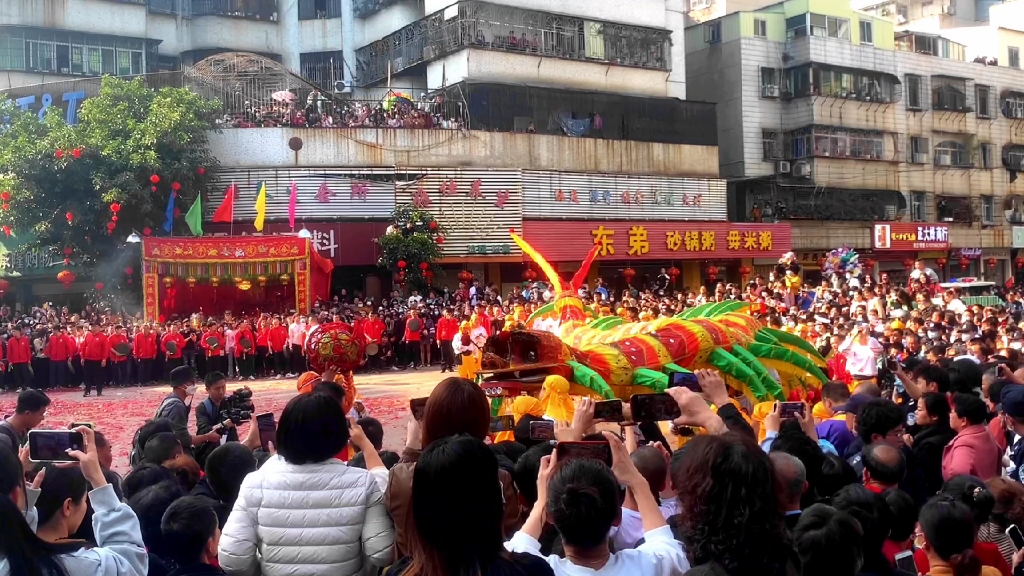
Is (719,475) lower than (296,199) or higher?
lower

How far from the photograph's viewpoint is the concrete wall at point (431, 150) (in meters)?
21.6

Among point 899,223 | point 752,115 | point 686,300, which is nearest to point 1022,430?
point 686,300

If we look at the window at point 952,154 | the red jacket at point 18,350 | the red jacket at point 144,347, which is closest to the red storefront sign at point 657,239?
the window at point 952,154

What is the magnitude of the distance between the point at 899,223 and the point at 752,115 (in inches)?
232

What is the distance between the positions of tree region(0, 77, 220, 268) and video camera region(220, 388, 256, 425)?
531 inches

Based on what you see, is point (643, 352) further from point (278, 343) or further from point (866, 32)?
point (866, 32)

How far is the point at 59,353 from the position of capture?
16484 mm

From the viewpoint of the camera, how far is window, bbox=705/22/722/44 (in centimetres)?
2834

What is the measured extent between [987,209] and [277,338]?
25884mm

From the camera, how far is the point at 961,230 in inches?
1248

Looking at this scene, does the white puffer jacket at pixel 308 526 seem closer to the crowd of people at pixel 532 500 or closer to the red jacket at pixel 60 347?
the crowd of people at pixel 532 500

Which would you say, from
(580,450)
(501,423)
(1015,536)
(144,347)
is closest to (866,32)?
(144,347)

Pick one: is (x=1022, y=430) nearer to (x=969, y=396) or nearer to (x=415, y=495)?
(x=969, y=396)

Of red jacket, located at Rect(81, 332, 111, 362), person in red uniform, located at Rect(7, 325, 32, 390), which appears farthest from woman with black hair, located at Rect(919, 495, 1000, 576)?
person in red uniform, located at Rect(7, 325, 32, 390)
